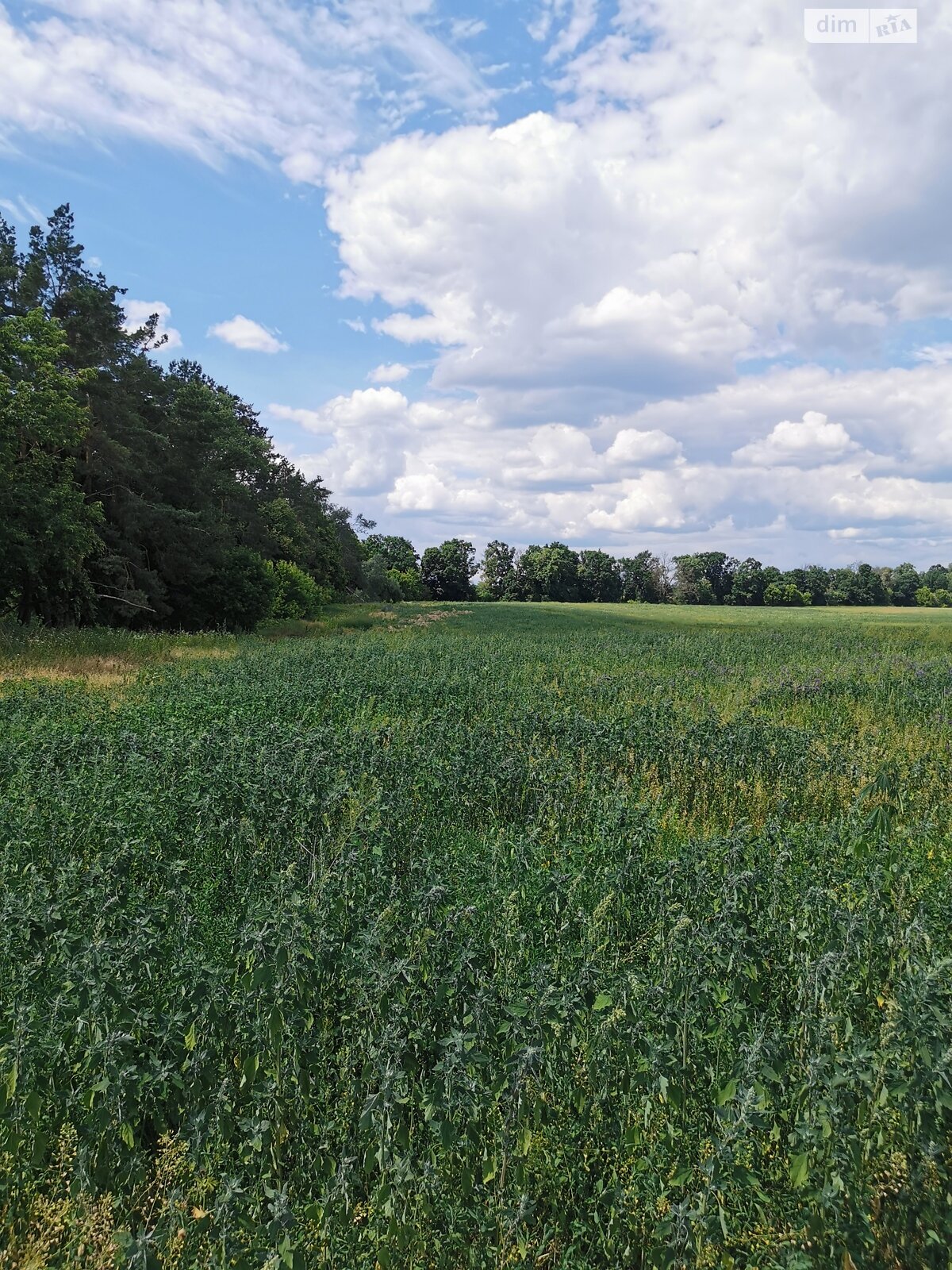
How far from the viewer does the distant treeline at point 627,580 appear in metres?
116

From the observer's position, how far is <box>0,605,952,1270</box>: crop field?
9.27ft

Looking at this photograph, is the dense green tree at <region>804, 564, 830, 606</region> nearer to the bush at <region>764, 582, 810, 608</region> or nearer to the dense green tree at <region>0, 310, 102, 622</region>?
the bush at <region>764, 582, 810, 608</region>

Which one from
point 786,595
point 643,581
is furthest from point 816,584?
point 643,581

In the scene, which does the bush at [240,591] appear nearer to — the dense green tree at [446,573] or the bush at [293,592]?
the bush at [293,592]

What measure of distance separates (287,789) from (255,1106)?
3871 mm

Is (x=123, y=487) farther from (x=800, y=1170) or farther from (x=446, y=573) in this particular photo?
(x=446, y=573)

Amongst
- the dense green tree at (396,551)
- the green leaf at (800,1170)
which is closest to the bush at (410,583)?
the dense green tree at (396,551)

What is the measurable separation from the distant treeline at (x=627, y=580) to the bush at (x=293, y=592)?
65692mm

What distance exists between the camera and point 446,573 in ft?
387

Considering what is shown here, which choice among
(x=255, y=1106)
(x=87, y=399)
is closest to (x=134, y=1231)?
(x=255, y=1106)

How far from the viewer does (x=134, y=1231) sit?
121 inches

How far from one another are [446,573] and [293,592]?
7464 centimetres

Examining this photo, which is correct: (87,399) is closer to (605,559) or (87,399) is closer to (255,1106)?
(255,1106)

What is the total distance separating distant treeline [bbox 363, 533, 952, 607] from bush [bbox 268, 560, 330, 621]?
6569 cm
